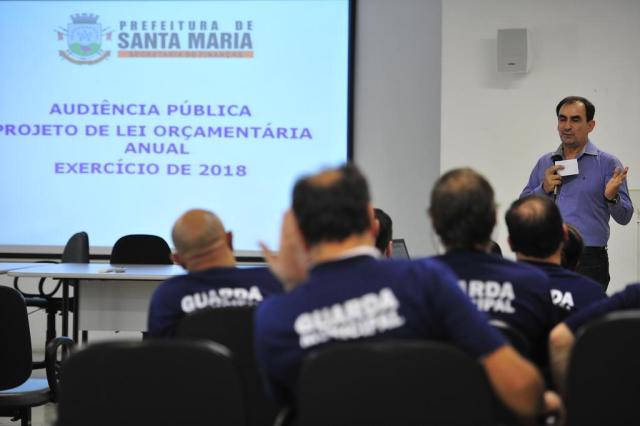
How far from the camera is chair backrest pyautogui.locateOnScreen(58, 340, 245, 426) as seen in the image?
1.47 metres

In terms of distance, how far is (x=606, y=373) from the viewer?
1531 millimetres

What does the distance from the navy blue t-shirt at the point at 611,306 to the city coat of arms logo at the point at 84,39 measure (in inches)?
206

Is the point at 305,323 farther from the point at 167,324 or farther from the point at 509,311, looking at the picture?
the point at 167,324

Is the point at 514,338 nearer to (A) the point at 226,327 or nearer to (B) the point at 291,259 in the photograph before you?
(B) the point at 291,259

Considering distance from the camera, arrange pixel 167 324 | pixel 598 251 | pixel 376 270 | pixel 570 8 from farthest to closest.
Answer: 1. pixel 570 8
2. pixel 598 251
3. pixel 167 324
4. pixel 376 270

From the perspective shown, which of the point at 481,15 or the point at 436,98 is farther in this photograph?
the point at 436,98

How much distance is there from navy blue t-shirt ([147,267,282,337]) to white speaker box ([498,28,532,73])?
3.56m

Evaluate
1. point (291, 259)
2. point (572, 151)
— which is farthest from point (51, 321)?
point (291, 259)

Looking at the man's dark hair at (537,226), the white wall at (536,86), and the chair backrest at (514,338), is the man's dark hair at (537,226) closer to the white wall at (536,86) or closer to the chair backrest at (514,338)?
the chair backrest at (514,338)

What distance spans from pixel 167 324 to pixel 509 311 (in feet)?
2.95

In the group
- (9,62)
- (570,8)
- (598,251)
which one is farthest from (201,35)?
(598,251)

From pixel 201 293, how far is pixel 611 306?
1.04 meters

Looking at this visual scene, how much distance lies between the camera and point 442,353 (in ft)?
4.50

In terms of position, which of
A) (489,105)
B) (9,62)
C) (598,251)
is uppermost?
(9,62)
